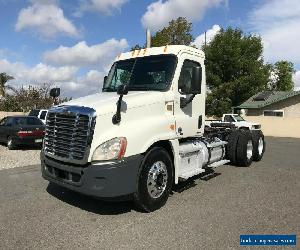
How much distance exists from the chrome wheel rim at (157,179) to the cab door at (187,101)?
0.91m

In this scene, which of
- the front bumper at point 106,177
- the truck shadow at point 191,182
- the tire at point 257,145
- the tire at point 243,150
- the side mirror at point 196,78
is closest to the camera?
the front bumper at point 106,177

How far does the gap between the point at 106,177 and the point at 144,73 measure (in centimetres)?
262

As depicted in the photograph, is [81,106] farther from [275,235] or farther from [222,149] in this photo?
[222,149]

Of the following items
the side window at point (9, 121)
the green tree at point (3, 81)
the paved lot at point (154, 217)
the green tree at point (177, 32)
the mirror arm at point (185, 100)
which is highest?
the green tree at point (177, 32)

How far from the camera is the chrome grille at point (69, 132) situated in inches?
231

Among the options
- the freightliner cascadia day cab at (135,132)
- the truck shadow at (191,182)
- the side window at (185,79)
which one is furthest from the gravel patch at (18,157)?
the side window at (185,79)

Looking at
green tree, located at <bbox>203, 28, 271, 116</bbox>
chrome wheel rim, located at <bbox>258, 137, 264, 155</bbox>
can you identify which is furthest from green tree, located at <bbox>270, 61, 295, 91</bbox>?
chrome wheel rim, located at <bbox>258, 137, 264, 155</bbox>

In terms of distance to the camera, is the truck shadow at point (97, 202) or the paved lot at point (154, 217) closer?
the paved lot at point (154, 217)

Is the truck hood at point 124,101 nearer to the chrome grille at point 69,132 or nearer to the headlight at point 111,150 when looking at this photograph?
the chrome grille at point 69,132

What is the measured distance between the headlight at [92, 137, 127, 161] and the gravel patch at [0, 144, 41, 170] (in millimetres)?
6552

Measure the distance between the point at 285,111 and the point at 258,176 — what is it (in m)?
29.5

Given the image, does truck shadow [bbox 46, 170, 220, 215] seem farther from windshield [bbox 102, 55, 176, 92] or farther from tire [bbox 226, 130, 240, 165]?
tire [bbox 226, 130, 240, 165]

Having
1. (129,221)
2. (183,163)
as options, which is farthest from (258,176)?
(129,221)

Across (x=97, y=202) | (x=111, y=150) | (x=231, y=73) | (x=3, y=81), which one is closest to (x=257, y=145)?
(x=97, y=202)
